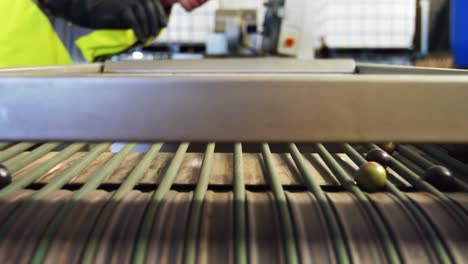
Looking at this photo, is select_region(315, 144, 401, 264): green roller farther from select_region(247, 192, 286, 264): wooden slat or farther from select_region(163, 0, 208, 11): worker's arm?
select_region(163, 0, 208, 11): worker's arm

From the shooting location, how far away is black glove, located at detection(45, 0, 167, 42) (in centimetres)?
131

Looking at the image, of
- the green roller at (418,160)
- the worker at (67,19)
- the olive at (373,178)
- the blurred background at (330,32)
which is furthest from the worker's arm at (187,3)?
the olive at (373,178)

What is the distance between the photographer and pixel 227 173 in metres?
0.59

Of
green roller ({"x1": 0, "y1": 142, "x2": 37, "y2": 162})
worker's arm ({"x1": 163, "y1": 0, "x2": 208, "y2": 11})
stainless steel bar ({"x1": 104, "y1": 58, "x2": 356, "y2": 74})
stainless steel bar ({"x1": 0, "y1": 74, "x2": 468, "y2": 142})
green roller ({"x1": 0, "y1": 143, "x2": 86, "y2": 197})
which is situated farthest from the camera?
worker's arm ({"x1": 163, "y1": 0, "x2": 208, "y2": 11})

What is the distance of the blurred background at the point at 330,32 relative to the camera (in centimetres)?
242

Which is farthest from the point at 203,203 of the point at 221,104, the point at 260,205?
the point at 221,104

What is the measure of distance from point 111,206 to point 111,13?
1.03 metres

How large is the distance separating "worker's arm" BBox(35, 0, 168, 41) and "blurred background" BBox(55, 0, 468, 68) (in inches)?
38.2

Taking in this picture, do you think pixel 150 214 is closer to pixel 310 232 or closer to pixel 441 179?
pixel 310 232

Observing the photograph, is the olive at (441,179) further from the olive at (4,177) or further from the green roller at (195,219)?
the olive at (4,177)

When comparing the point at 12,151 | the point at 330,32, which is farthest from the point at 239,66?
the point at 330,32

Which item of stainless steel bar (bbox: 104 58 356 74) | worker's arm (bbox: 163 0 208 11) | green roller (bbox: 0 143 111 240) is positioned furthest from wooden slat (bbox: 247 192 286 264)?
worker's arm (bbox: 163 0 208 11)

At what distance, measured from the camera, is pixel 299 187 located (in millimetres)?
544

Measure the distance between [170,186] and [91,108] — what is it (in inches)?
10.5
